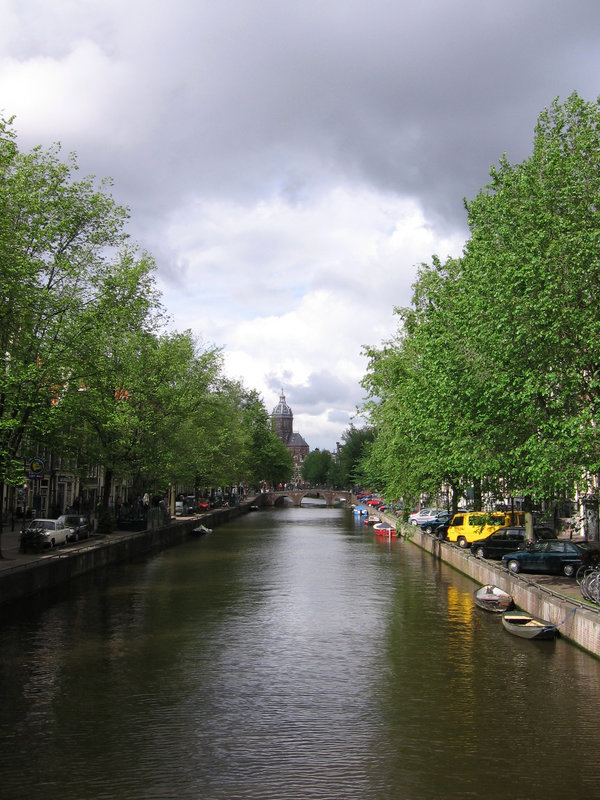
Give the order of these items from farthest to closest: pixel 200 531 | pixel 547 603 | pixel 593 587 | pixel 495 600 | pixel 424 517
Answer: pixel 200 531, pixel 424 517, pixel 495 600, pixel 547 603, pixel 593 587

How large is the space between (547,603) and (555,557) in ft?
25.5

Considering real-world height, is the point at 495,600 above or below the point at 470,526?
below

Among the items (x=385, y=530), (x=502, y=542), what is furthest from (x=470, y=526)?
(x=385, y=530)

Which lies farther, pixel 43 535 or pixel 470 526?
pixel 470 526

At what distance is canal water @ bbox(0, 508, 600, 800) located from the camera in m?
13.0

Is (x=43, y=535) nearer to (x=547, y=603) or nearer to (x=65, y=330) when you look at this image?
(x=65, y=330)

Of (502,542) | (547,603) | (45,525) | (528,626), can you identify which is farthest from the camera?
(45,525)

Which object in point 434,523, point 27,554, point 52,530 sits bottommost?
point 434,523

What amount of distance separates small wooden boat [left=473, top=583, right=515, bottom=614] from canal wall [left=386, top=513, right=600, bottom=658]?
445 millimetres

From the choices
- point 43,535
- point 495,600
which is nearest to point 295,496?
point 43,535

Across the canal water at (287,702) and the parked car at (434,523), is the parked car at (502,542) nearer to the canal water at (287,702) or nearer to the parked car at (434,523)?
the canal water at (287,702)

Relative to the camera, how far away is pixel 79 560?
3725 centimetres

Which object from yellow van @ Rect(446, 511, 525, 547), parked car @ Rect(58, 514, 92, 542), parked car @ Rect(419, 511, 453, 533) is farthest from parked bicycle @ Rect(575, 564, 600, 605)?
parked car @ Rect(419, 511, 453, 533)

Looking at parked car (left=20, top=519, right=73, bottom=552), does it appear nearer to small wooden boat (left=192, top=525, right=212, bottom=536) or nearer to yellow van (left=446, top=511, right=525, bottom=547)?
yellow van (left=446, top=511, right=525, bottom=547)
